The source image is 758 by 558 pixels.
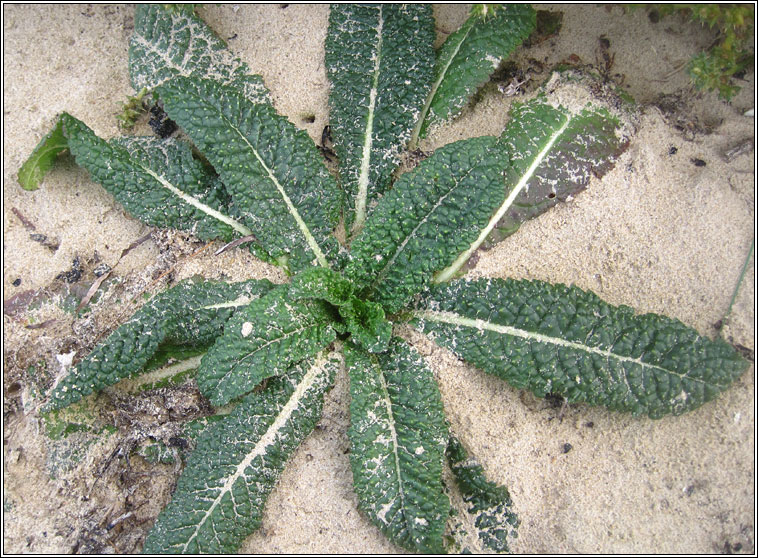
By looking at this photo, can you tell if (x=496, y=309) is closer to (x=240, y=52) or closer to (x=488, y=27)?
(x=488, y=27)

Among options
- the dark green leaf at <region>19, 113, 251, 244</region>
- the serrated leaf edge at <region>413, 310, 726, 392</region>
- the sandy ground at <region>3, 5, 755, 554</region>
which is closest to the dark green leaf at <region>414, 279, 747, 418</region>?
the serrated leaf edge at <region>413, 310, 726, 392</region>

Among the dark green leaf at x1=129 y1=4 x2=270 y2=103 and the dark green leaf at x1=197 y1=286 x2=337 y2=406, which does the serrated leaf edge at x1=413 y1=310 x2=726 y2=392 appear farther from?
the dark green leaf at x1=129 y1=4 x2=270 y2=103

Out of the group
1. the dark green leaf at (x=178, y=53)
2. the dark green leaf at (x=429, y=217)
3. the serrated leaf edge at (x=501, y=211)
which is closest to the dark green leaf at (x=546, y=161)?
the serrated leaf edge at (x=501, y=211)

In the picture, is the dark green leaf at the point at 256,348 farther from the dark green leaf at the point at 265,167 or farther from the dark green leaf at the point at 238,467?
the dark green leaf at the point at 265,167

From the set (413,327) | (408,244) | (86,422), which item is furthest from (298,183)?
(86,422)

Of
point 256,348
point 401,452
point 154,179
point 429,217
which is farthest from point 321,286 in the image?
point 154,179

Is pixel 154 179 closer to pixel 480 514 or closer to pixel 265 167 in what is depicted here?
pixel 265 167
